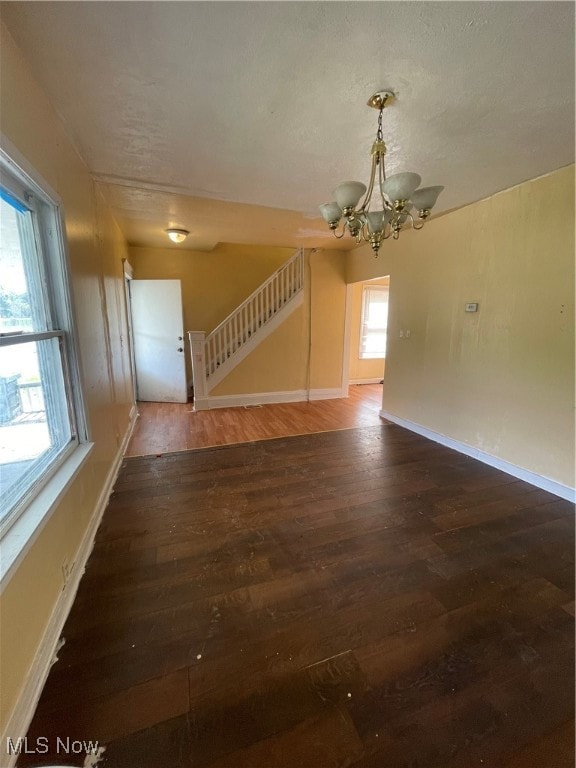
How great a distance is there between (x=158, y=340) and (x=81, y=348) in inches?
123

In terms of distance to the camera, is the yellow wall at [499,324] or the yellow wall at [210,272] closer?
the yellow wall at [499,324]

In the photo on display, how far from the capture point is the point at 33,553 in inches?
46.5

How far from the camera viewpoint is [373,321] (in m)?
6.45

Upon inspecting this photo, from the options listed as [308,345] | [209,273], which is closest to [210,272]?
[209,273]

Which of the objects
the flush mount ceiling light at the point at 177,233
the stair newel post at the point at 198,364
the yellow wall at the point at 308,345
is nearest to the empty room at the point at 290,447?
the flush mount ceiling light at the point at 177,233

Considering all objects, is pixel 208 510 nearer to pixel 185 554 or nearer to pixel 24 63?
pixel 185 554

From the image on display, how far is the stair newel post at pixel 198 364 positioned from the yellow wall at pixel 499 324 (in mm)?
2873

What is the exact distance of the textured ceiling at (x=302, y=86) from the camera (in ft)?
3.88

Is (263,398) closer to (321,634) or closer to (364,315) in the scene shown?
(364,315)

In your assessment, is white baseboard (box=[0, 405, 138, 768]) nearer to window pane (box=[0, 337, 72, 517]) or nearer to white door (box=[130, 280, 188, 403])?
window pane (box=[0, 337, 72, 517])

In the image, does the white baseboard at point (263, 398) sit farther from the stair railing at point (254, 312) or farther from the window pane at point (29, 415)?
the window pane at point (29, 415)

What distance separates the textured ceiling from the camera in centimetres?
118

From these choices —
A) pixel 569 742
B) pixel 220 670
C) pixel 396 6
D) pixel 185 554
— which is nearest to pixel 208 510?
pixel 185 554

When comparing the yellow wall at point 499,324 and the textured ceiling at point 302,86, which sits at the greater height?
the textured ceiling at point 302,86
